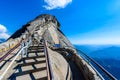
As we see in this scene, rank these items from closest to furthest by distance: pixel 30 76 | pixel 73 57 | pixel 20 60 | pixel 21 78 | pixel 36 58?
pixel 21 78, pixel 30 76, pixel 20 60, pixel 36 58, pixel 73 57

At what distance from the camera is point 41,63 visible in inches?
262

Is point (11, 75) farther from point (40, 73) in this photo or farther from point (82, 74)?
point (82, 74)

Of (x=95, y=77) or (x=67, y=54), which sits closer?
(x=95, y=77)

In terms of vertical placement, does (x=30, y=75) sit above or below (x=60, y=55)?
below

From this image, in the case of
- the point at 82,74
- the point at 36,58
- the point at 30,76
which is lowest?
the point at 82,74

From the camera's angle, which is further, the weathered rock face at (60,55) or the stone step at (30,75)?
the weathered rock face at (60,55)

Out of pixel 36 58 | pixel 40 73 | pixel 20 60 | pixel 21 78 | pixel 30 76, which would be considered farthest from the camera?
pixel 36 58

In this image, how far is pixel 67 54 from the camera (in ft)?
40.5

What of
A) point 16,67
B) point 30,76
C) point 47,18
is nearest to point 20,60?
point 16,67

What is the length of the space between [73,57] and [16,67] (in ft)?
21.7

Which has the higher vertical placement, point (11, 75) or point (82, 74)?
point (11, 75)

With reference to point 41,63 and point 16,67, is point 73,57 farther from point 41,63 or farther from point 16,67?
point 16,67

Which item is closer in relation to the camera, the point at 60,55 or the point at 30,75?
the point at 30,75

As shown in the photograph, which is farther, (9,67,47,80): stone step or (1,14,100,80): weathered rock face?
(1,14,100,80): weathered rock face
